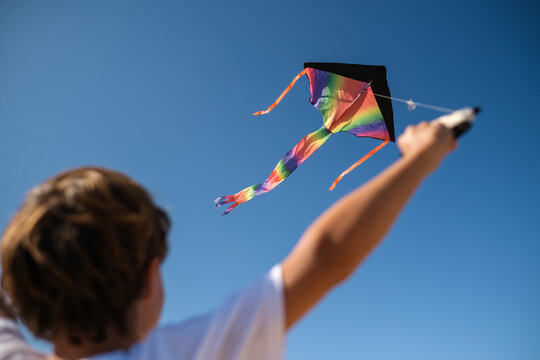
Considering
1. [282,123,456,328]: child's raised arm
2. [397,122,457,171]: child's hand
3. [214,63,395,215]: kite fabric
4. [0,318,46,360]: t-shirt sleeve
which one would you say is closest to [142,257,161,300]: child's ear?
[282,123,456,328]: child's raised arm

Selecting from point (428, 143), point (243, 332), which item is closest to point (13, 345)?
point (243, 332)

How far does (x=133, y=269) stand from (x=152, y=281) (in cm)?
8

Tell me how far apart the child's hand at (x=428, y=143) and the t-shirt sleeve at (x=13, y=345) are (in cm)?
115

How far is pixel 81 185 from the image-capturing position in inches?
33.6

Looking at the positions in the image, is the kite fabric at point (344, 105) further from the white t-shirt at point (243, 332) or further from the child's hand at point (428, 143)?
the white t-shirt at point (243, 332)

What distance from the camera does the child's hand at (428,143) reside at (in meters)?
0.86

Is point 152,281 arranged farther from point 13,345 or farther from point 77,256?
point 13,345

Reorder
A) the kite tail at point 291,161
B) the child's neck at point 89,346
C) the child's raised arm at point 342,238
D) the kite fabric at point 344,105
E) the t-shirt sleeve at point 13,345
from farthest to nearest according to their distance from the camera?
1. the kite fabric at point 344,105
2. the kite tail at point 291,161
3. the t-shirt sleeve at point 13,345
4. the child's neck at point 89,346
5. the child's raised arm at point 342,238

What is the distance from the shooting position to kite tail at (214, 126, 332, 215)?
5456 millimetres

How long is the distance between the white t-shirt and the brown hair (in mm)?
124

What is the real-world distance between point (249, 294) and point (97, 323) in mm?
358

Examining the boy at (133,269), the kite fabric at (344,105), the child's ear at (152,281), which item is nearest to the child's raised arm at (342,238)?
the boy at (133,269)

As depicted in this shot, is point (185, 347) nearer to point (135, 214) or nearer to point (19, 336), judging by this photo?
point (135, 214)

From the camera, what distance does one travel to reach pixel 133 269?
0.84m
